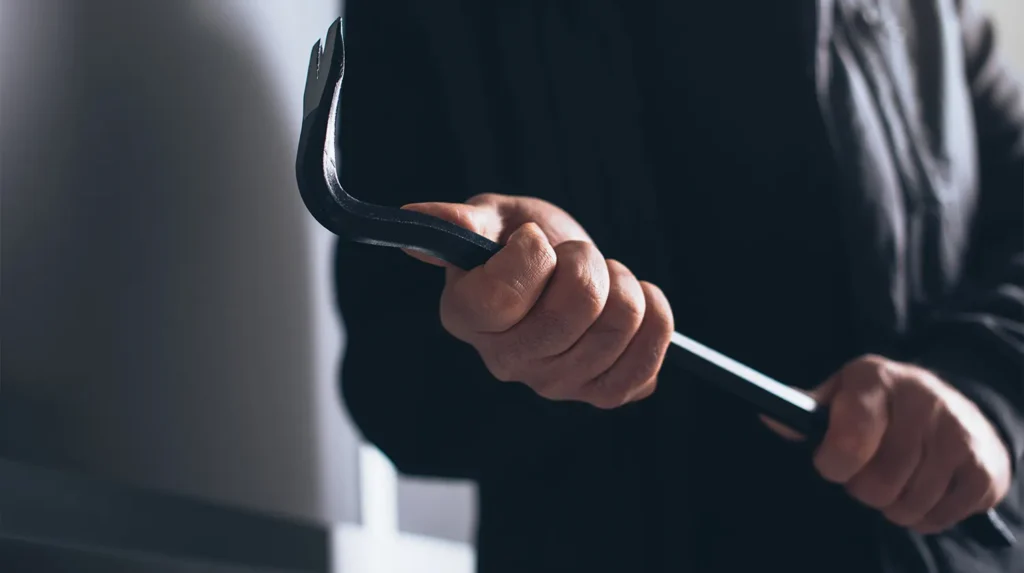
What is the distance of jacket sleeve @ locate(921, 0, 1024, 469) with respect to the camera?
1.55ft

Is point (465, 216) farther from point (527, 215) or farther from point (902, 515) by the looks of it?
point (902, 515)

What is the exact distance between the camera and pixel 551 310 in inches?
11.1

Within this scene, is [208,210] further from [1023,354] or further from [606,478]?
[1023,354]

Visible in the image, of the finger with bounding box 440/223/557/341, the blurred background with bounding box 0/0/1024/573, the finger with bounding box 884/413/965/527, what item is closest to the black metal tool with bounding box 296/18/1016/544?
the finger with bounding box 440/223/557/341

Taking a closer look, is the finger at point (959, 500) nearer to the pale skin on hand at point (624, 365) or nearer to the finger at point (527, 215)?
the pale skin on hand at point (624, 365)

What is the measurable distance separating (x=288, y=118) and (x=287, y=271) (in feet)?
0.32

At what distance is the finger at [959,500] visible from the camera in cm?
42

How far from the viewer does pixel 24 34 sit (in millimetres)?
341

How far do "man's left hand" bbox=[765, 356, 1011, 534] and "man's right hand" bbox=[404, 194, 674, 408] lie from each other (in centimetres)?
13

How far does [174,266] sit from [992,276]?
51 cm

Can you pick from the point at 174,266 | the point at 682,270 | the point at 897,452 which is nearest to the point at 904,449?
the point at 897,452

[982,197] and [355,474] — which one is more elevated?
[982,197]

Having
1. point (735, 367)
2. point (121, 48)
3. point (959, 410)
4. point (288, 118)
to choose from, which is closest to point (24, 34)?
point (121, 48)

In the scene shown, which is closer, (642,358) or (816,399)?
(642,358)
